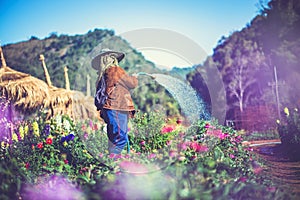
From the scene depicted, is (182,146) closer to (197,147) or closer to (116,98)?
(197,147)

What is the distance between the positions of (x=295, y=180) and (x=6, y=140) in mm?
4035

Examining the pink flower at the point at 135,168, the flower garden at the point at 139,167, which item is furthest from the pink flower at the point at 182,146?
the pink flower at the point at 135,168

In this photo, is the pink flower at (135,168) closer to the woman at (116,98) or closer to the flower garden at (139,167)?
the flower garden at (139,167)

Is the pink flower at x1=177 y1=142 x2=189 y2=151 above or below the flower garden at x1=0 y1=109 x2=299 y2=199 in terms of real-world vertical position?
above

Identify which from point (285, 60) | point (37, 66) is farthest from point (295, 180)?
point (37, 66)

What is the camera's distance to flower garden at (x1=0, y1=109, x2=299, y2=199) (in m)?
2.05

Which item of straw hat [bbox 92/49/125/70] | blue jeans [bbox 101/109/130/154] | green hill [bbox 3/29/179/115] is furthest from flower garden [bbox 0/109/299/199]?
green hill [bbox 3/29/179/115]

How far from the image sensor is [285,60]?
578 inches

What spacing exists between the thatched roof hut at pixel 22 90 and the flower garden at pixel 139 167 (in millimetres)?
346

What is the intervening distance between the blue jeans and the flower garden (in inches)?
5.3

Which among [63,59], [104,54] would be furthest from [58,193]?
[63,59]

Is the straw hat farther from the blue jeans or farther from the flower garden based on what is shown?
the flower garden

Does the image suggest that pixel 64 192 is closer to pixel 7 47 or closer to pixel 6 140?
pixel 6 140

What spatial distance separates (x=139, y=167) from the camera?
2428 mm
